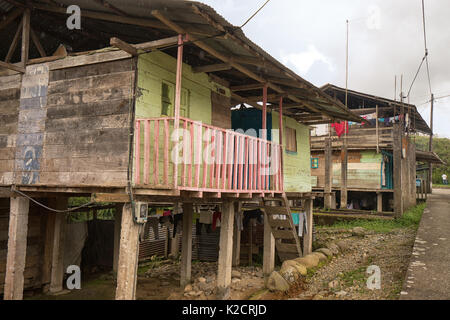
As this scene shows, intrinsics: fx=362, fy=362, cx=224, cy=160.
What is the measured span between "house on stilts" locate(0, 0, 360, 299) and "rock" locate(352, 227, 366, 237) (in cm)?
767

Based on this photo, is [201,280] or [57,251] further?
[201,280]

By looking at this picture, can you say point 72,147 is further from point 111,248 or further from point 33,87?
point 111,248

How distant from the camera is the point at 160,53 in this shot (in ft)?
23.4

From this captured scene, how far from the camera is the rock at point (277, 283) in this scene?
8734 mm

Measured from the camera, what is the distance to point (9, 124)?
764cm

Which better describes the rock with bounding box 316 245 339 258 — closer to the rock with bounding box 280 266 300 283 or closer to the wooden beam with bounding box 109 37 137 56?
the rock with bounding box 280 266 300 283

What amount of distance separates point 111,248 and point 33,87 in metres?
6.81

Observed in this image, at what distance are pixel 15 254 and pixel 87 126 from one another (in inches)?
114

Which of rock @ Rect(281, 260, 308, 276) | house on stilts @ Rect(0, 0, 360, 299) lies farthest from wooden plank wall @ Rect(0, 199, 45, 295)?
rock @ Rect(281, 260, 308, 276)

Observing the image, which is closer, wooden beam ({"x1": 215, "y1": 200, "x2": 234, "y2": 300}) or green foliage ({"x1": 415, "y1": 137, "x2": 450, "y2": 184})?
wooden beam ({"x1": 215, "y1": 200, "x2": 234, "y2": 300})

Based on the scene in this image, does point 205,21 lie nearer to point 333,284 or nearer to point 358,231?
point 333,284

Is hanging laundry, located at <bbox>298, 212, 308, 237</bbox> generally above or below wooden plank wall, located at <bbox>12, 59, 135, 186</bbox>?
below

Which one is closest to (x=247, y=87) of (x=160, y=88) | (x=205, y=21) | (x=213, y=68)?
(x=213, y=68)

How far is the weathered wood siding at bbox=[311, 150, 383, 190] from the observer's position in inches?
830
